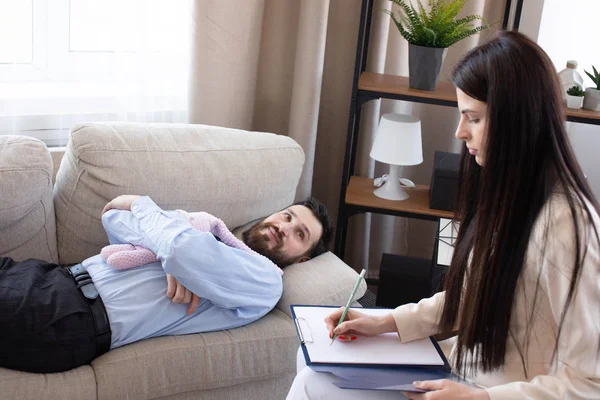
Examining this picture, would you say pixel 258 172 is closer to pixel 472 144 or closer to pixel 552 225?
pixel 472 144

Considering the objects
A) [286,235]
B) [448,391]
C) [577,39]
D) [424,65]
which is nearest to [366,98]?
[424,65]

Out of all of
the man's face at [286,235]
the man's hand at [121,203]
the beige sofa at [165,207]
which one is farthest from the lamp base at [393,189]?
the man's hand at [121,203]

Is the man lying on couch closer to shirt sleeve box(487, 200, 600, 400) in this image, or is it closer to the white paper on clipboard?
the white paper on clipboard

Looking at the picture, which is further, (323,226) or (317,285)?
(323,226)

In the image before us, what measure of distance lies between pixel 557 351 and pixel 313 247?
0.98 meters

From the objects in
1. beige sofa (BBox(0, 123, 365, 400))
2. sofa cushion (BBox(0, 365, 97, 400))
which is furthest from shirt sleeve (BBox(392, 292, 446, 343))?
sofa cushion (BBox(0, 365, 97, 400))

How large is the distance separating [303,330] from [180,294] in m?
0.39

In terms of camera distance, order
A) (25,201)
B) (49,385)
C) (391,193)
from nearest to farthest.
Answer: (49,385)
(25,201)
(391,193)

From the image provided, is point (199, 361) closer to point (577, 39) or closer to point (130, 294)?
point (130, 294)

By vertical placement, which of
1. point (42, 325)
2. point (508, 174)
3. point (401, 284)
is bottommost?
point (401, 284)

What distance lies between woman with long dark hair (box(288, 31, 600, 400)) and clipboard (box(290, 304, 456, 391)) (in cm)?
4

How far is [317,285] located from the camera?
1.94 metres

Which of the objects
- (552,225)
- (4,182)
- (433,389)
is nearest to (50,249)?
(4,182)

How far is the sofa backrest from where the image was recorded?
1.97 m
